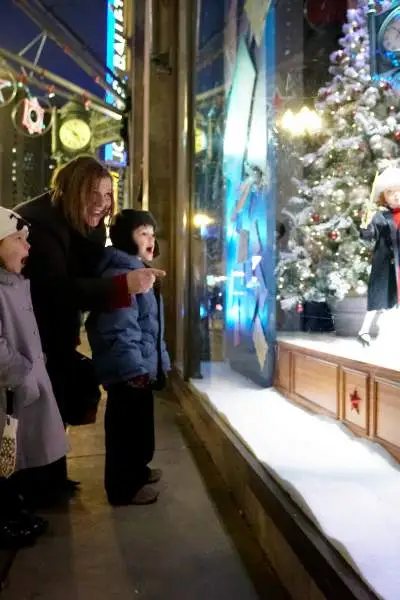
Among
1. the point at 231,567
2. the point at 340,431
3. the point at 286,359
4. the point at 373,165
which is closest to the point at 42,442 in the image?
the point at 231,567

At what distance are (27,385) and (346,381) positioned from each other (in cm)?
183

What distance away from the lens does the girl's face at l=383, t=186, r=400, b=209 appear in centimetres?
361

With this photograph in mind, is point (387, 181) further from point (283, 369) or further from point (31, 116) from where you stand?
point (31, 116)

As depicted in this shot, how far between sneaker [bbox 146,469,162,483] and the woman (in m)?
0.44

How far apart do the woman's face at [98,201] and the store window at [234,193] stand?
60.1 inches

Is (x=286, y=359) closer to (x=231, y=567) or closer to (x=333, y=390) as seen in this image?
(x=333, y=390)

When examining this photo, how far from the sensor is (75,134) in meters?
10.6

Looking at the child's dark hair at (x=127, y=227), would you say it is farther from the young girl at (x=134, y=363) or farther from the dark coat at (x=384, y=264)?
the dark coat at (x=384, y=264)

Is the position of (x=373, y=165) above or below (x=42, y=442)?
above

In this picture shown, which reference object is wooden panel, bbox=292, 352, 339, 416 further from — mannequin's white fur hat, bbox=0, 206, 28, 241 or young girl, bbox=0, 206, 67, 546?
mannequin's white fur hat, bbox=0, 206, 28, 241

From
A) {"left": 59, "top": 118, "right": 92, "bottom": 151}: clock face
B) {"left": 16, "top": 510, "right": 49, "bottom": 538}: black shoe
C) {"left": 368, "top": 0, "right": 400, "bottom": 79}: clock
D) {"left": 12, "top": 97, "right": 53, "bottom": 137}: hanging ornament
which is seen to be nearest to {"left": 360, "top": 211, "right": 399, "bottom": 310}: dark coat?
{"left": 368, "top": 0, "right": 400, "bottom": 79}: clock

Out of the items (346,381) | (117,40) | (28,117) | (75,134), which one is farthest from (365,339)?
(117,40)

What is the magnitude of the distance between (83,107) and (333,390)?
8501 millimetres

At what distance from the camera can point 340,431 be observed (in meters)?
3.14
